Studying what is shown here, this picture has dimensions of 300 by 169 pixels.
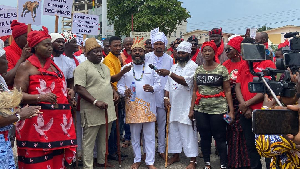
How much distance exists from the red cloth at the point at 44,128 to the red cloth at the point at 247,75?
2.52 m

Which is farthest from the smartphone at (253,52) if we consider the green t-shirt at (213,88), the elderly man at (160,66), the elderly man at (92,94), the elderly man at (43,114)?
the elderly man at (160,66)

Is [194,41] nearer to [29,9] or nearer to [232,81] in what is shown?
[232,81]

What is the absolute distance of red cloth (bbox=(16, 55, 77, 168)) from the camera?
3.60 metres

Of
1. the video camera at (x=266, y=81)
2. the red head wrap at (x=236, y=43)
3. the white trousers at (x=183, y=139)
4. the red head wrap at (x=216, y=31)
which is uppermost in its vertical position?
the red head wrap at (x=216, y=31)

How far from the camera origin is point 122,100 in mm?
5613

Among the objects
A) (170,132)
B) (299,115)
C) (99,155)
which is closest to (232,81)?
(170,132)

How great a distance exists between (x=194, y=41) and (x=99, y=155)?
3.23 metres

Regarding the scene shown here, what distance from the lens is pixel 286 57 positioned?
2.13 meters

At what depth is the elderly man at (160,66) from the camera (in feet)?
A: 18.9

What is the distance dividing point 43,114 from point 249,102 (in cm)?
275

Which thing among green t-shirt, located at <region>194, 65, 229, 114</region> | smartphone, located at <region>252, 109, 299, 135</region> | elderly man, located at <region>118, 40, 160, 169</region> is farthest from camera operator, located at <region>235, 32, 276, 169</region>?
smartphone, located at <region>252, 109, 299, 135</region>

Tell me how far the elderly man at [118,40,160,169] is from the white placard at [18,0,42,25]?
2390 mm

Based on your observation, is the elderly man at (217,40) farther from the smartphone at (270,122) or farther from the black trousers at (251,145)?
the smartphone at (270,122)

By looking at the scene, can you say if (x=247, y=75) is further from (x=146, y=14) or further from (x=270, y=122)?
(x=146, y=14)
